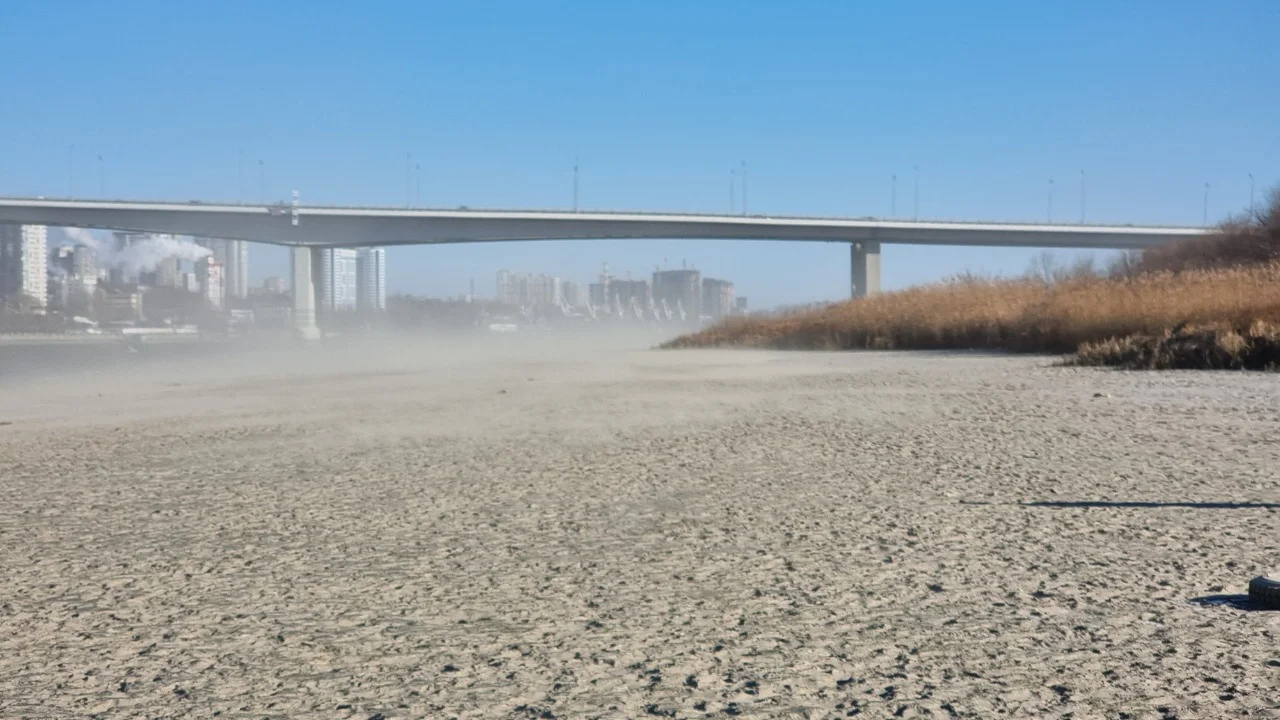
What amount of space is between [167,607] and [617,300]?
9409cm

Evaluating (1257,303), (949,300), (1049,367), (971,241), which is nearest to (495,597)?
(1049,367)

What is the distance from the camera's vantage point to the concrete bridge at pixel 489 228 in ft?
185

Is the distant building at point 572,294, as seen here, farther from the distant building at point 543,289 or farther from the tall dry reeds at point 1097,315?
the tall dry reeds at point 1097,315

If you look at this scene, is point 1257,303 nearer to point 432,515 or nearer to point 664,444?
point 664,444

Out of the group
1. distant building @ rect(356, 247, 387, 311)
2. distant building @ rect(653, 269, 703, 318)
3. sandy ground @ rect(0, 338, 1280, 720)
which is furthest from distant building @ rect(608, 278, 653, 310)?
sandy ground @ rect(0, 338, 1280, 720)

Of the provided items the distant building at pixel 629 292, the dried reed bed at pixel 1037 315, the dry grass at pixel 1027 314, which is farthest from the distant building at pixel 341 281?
the dried reed bed at pixel 1037 315

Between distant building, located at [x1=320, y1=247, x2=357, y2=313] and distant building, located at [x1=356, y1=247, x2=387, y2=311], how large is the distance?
563 millimetres

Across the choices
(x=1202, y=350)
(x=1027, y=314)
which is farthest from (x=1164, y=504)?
(x=1027, y=314)

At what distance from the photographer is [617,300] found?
321ft

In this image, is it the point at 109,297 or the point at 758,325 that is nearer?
the point at 758,325

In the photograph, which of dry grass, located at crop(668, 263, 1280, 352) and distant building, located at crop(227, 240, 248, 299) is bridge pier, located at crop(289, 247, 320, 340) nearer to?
distant building, located at crop(227, 240, 248, 299)

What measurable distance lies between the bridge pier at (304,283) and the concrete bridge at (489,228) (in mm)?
51

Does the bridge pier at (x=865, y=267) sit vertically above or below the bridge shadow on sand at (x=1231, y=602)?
above

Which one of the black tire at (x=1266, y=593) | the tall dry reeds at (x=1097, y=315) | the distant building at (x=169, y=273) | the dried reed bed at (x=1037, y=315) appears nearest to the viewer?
the black tire at (x=1266, y=593)
